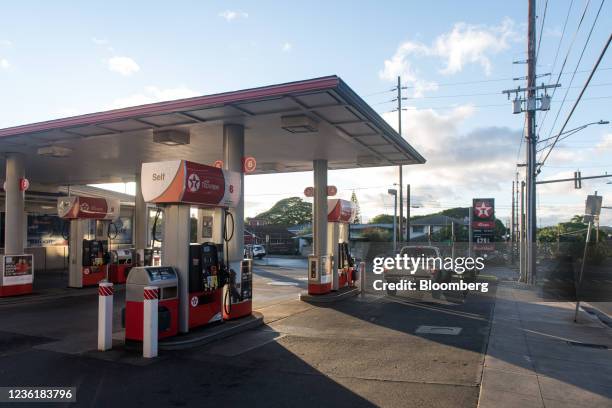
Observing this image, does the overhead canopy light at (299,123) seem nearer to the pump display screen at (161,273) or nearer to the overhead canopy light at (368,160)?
the pump display screen at (161,273)

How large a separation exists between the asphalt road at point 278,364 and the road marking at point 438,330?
0.13 metres

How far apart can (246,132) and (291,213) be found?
247ft

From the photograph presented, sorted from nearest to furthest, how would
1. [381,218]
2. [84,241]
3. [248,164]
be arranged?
→ 1. [248,164]
2. [84,241]
3. [381,218]

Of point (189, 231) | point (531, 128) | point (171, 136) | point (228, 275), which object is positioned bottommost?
point (228, 275)

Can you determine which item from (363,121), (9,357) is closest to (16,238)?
(9,357)

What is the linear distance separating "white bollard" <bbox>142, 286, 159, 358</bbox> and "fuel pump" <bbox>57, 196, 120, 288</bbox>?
32.5 feet

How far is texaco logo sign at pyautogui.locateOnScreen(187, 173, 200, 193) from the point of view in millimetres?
8844

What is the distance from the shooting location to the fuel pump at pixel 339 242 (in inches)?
624

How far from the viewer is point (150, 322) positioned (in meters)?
7.86

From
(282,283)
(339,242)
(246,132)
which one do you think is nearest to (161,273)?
(246,132)

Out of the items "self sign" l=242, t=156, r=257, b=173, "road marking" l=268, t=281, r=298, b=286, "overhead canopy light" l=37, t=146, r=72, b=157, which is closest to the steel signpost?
"road marking" l=268, t=281, r=298, b=286

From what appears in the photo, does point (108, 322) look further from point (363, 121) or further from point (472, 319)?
point (472, 319)

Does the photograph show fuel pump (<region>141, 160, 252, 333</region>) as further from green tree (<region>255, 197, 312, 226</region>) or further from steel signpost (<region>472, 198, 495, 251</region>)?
green tree (<region>255, 197, 312, 226</region>)

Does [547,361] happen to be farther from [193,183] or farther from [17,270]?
[17,270]
